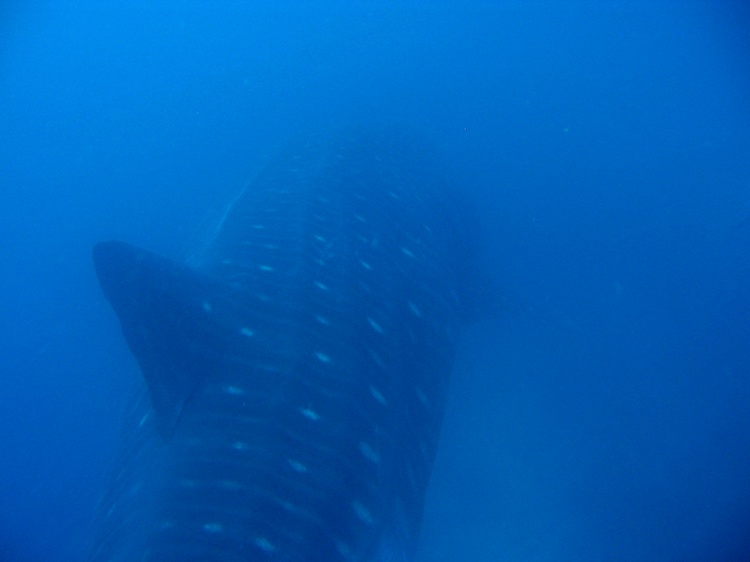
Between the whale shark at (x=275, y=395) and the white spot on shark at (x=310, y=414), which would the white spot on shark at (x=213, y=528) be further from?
the white spot on shark at (x=310, y=414)

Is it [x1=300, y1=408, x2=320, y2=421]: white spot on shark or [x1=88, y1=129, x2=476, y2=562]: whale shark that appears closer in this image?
[x1=88, y1=129, x2=476, y2=562]: whale shark

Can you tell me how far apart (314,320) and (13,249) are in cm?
1214

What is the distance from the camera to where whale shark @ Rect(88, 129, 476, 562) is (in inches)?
97.3

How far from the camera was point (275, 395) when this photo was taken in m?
2.84

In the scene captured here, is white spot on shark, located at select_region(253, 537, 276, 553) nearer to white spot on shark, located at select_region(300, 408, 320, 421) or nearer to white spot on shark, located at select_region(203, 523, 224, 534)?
white spot on shark, located at select_region(203, 523, 224, 534)

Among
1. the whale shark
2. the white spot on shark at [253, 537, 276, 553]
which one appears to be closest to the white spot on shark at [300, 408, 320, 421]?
the whale shark

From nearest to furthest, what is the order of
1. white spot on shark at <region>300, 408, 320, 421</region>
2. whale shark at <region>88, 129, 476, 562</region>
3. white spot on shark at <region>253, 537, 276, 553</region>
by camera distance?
white spot on shark at <region>253, 537, 276, 553</region> < whale shark at <region>88, 129, 476, 562</region> < white spot on shark at <region>300, 408, 320, 421</region>

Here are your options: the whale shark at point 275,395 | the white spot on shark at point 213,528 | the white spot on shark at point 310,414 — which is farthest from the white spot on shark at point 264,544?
the white spot on shark at point 310,414

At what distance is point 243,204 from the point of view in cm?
477

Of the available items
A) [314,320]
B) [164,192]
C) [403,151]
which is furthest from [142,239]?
[314,320]

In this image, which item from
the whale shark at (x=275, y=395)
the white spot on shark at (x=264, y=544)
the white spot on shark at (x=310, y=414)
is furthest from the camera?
the white spot on shark at (x=310, y=414)

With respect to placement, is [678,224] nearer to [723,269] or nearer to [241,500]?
[723,269]

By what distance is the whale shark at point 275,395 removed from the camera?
2.47 m

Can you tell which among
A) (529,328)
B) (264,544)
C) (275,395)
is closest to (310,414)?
(275,395)
